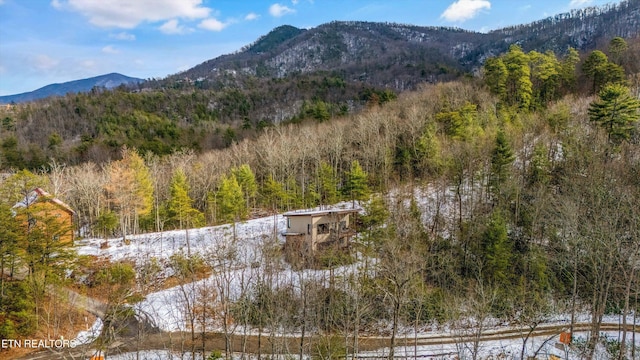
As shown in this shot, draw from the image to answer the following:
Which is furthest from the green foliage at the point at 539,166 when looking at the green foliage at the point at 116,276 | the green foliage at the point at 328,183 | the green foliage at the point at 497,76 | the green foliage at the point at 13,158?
the green foliage at the point at 13,158

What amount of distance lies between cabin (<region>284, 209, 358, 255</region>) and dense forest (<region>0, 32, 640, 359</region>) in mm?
1623

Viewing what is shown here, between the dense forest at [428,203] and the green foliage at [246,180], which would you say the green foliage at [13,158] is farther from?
the green foliage at [246,180]

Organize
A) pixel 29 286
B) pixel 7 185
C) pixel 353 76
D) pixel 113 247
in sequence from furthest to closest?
pixel 353 76 < pixel 113 247 < pixel 7 185 < pixel 29 286

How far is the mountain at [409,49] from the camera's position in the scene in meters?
111

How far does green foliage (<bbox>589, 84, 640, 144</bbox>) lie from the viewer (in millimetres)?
30297

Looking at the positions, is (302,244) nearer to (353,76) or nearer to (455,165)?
(455,165)

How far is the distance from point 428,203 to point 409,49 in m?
141

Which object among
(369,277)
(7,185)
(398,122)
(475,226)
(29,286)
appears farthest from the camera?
(398,122)

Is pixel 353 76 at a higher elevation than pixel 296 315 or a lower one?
higher

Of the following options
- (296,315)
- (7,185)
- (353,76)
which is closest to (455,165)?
(296,315)

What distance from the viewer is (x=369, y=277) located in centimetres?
2417

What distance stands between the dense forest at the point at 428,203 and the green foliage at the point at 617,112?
14 centimetres

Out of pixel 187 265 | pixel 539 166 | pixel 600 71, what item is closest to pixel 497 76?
pixel 600 71

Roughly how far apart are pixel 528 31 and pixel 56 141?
160181mm
